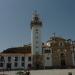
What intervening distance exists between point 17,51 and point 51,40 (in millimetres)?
13038

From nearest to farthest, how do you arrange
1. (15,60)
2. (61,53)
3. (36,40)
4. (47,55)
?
(15,60) → (47,55) → (36,40) → (61,53)

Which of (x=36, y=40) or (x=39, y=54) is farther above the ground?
(x=36, y=40)

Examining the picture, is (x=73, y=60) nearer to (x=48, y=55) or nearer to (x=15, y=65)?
(x=48, y=55)

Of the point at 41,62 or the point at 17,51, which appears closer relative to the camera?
the point at 41,62

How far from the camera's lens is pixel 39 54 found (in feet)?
261

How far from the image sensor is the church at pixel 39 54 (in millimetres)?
78625

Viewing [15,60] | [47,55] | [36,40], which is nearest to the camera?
[15,60]

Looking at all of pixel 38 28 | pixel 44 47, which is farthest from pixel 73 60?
pixel 38 28

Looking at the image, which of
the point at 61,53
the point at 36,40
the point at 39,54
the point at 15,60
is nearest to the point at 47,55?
the point at 39,54

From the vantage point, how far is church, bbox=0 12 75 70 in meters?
78.6

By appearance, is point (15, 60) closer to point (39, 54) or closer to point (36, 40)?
point (39, 54)

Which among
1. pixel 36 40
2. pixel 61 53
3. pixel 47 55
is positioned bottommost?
pixel 47 55

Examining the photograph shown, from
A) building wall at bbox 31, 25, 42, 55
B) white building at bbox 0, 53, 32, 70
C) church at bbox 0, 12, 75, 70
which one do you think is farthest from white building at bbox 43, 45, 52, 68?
white building at bbox 0, 53, 32, 70

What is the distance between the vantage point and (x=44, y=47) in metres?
81.4
